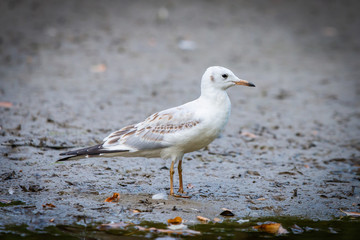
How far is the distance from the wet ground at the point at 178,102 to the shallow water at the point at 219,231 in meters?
0.14

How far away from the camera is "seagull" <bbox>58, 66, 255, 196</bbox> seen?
5371mm

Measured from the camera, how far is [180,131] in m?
5.42

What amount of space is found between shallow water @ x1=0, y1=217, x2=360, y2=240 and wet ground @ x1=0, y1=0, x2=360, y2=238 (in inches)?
5.7

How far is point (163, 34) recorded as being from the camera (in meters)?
13.4

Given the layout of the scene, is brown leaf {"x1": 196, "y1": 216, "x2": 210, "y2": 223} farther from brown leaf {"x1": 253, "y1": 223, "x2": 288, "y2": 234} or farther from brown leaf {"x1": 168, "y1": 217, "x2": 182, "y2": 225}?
brown leaf {"x1": 253, "y1": 223, "x2": 288, "y2": 234}

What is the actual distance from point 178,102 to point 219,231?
4880 mm

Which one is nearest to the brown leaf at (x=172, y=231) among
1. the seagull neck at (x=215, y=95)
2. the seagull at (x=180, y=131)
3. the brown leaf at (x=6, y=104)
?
the seagull at (x=180, y=131)

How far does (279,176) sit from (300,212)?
3.72 ft

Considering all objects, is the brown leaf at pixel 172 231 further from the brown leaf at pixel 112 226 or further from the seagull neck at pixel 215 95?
the seagull neck at pixel 215 95

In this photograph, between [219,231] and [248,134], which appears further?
[248,134]

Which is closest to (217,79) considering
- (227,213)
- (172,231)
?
(227,213)

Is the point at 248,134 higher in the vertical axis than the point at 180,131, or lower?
higher

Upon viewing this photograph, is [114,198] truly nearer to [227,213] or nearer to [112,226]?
[112,226]

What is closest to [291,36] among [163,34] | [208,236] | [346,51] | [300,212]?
[346,51]
